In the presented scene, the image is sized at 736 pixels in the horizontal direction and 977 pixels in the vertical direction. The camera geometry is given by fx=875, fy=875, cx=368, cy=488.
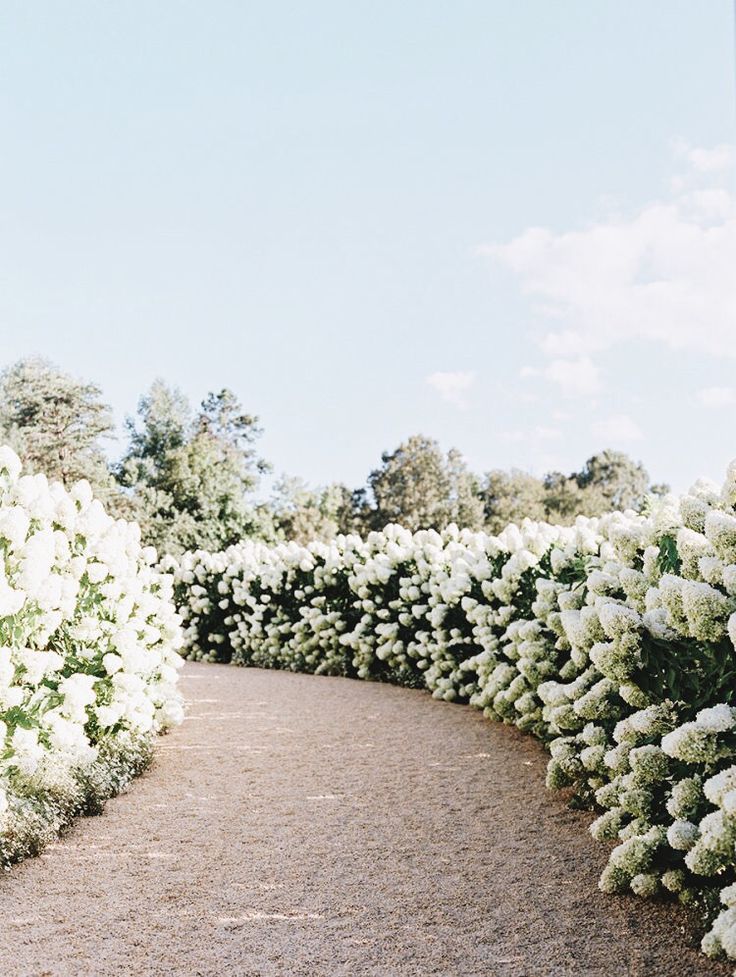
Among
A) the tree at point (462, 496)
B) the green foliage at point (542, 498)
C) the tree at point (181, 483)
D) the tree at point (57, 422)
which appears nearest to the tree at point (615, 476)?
the green foliage at point (542, 498)

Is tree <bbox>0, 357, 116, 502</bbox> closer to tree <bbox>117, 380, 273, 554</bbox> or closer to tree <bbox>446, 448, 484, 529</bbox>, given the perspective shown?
tree <bbox>117, 380, 273, 554</bbox>

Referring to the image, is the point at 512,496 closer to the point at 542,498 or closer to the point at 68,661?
the point at 542,498

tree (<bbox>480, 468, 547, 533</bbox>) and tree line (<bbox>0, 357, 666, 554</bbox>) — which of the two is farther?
tree (<bbox>480, 468, 547, 533</bbox>)

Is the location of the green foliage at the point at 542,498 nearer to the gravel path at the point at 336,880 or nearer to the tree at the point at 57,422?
the tree at the point at 57,422

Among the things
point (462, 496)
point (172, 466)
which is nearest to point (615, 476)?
point (462, 496)

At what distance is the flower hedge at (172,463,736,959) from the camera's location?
3.35m

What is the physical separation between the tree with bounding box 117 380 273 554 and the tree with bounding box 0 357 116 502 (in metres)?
1.08

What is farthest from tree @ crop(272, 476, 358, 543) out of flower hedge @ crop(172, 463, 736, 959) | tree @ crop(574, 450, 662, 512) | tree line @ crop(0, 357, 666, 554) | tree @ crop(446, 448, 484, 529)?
tree @ crop(574, 450, 662, 512)

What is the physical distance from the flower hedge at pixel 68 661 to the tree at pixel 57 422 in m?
20.2

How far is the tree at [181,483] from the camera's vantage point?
23156mm

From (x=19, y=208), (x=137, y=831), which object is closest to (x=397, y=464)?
(x=19, y=208)

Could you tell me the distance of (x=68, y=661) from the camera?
224 inches

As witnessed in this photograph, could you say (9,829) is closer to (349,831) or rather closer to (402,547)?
(349,831)

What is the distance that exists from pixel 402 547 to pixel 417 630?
1130mm
